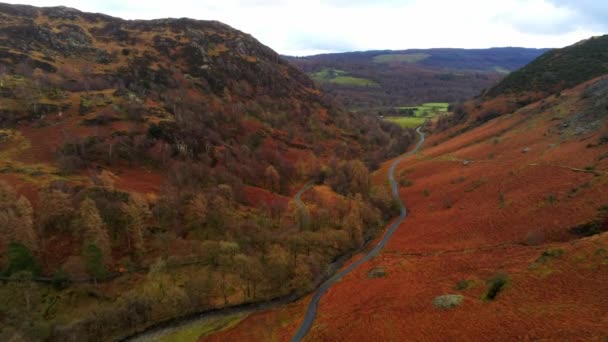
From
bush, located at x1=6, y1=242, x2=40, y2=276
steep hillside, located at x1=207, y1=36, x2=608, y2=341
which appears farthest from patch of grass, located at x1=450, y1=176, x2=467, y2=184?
bush, located at x1=6, y1=242, x2=40, y2=276

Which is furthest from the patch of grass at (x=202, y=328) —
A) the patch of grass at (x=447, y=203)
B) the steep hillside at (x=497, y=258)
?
the patch of grass at (x=447, y=203)

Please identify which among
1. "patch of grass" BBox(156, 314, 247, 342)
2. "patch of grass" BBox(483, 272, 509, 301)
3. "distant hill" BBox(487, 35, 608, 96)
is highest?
"distant hill" BBox(487, 35, 608, 96)

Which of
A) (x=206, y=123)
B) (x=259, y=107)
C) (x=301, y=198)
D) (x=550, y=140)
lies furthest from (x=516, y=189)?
(x=259, y=107)

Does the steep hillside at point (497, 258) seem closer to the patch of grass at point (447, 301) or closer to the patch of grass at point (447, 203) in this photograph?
the patch of grass at point (447, 301)

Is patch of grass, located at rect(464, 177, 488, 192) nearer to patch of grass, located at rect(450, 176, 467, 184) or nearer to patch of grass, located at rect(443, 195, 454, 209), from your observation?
patch of grass, located at rect(443, 195, 454, 209)

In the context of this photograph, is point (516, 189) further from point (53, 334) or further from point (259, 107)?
point (259, 107)
